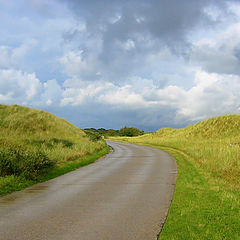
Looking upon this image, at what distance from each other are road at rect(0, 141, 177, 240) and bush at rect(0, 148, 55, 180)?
5.03 feet

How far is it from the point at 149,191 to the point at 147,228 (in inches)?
169

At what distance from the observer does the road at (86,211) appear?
585 cm

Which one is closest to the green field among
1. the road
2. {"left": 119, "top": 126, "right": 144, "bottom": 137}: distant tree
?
the road

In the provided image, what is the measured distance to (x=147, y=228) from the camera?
6152 millimetres

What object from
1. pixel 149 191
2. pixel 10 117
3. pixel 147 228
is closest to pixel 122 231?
pixel 147 228

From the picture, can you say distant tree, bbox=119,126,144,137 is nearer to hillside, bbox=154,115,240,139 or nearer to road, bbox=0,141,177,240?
hillside, bbox=154,115,240,139

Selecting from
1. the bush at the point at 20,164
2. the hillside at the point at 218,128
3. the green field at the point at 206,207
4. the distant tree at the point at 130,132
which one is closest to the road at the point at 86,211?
the green field at the point at 206,207

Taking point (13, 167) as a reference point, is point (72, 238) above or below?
below

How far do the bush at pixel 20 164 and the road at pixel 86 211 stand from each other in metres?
1.53

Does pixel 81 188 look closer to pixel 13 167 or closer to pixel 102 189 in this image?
pixel 102 189

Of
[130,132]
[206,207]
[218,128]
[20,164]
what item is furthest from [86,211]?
[130,132]

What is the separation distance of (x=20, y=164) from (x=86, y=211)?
23.7 ft

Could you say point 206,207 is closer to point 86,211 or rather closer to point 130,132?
point 86,211

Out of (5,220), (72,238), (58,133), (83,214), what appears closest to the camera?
(72,238)
